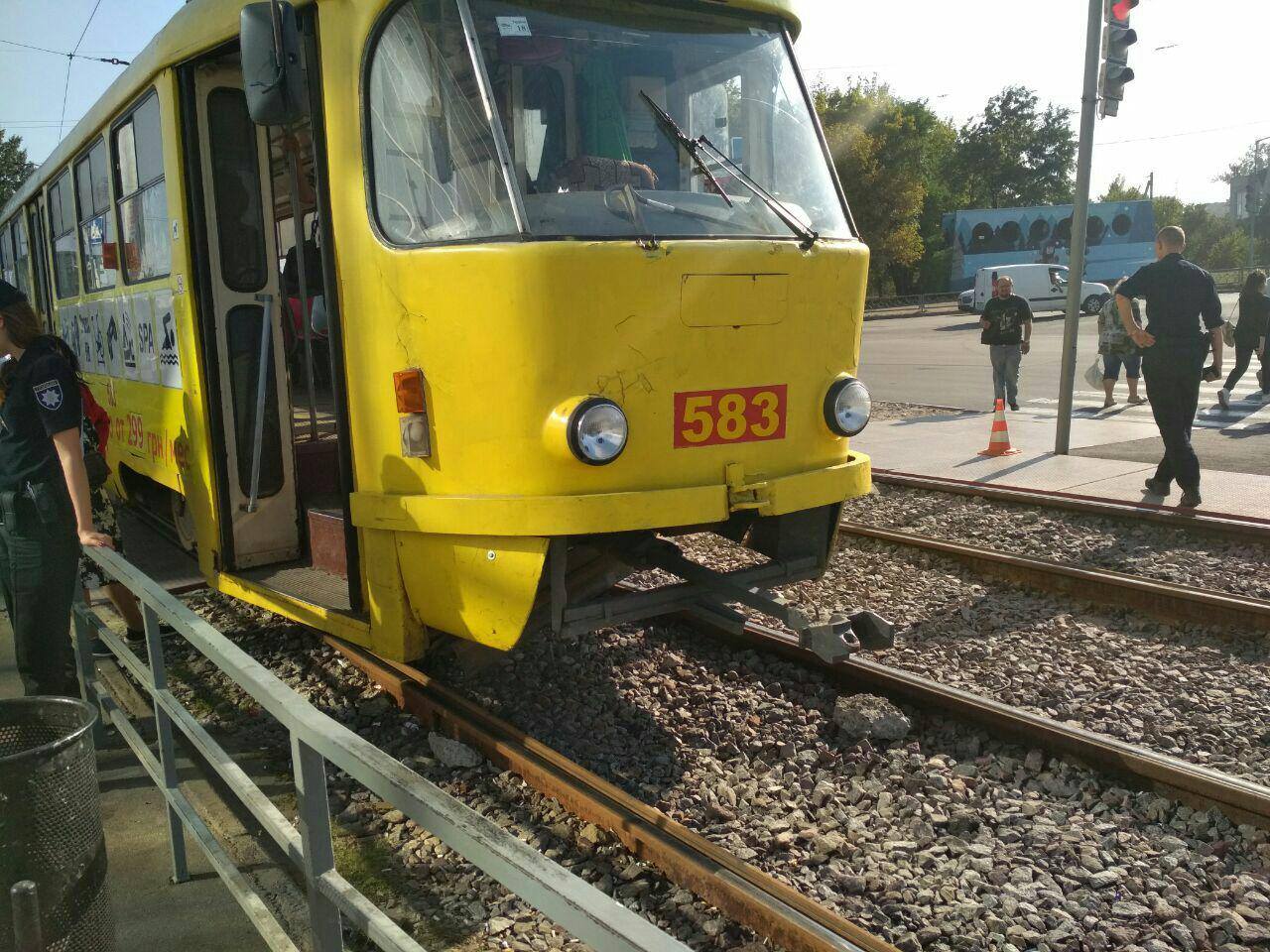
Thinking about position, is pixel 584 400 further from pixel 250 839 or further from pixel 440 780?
pixel 250 839

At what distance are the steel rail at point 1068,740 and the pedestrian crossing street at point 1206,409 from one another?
962cm

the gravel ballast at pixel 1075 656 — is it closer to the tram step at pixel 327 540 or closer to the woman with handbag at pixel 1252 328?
the tram step at pixel 327 540

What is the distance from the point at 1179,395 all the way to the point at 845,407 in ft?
15.5

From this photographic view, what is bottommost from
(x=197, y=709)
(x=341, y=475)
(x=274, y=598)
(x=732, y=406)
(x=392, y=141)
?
(x=197, y=709)

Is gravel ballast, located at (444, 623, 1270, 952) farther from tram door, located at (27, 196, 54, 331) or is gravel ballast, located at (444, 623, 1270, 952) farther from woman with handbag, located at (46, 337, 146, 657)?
tram door, located at (27, 196, 54, 331)

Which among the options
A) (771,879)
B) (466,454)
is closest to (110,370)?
(466,454)

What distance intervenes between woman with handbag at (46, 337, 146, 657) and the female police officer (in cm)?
12

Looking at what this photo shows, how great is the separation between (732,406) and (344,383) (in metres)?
1.52

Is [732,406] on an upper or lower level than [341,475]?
upper

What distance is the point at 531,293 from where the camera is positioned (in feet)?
12.0

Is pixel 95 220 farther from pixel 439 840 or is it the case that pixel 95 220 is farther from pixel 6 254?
pixel 6 254

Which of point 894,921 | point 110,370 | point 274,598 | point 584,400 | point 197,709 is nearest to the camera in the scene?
point 894,921

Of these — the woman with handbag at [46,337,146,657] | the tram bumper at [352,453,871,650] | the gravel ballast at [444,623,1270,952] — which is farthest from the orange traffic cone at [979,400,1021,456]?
the woman with handbag at [46,337,146,657]

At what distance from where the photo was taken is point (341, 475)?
429 cm
